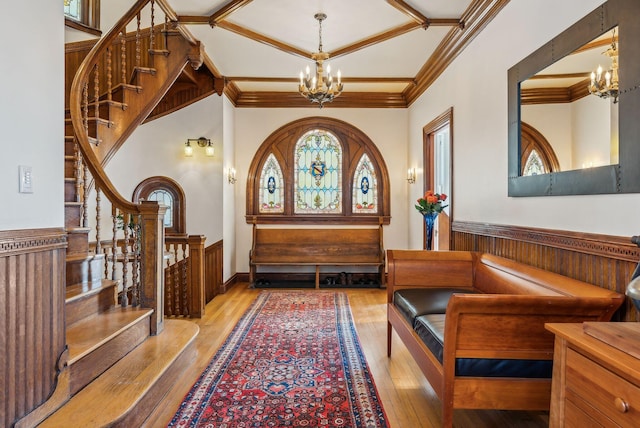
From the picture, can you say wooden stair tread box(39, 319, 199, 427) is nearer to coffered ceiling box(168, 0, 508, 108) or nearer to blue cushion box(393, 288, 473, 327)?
blue cushion box(393, 288, 473, 327)

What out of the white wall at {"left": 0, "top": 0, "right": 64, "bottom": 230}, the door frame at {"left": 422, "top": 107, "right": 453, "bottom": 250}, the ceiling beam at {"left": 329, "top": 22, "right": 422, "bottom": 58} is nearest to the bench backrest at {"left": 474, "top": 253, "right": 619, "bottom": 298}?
the door frame at {"left": 422, "top": 107, "right": 453, "bottom": 250}

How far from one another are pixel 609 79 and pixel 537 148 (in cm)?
71

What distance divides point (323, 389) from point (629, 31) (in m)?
→ 2.61

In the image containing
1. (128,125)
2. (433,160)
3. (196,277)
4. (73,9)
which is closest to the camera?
(128,125)

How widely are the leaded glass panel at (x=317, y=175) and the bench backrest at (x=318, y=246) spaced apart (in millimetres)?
436

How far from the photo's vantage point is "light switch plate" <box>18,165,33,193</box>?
5.94 ft

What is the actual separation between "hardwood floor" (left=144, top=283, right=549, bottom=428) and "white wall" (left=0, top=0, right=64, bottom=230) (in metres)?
1.32

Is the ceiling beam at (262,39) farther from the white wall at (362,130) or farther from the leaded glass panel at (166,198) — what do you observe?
the leaded glass panel at (166,198)

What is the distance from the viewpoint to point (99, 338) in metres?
2.43

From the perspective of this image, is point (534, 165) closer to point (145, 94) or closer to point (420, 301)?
point (420, 301)

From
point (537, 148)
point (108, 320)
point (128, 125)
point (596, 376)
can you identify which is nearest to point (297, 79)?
point (128, 125)

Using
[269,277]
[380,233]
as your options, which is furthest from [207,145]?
[380,233]

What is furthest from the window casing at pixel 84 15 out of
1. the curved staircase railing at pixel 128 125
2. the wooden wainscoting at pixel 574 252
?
the wooden wainscoting at pixel 574 252

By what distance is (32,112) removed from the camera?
1902 mm
